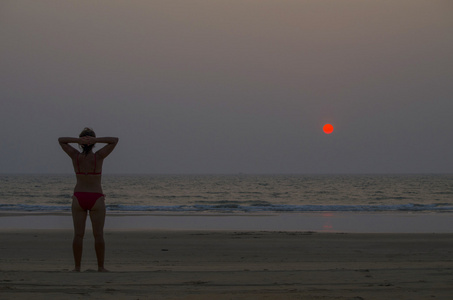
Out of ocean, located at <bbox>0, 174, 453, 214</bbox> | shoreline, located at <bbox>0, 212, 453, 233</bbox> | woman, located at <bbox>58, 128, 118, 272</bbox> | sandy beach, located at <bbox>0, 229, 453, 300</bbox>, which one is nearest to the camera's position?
sandy beach, located at <bbox>0, 229, 453, 300</bbox>

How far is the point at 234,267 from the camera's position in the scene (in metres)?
7.90

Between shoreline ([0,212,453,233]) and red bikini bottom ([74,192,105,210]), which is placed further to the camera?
shoreline ([0,212,453,233])

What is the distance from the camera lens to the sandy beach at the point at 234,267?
4945 mm

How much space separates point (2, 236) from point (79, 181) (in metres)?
8.71

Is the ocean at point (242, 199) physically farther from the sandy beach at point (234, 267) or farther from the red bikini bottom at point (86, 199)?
the red bikini bottom at point (86, 199)

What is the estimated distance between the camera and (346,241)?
12.2m

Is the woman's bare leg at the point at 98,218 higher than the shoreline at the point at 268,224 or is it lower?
higher

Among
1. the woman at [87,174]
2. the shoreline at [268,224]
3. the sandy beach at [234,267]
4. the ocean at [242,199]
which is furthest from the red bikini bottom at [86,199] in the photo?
the ocean at [242,199]

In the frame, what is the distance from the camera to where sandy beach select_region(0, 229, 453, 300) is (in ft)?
16.2

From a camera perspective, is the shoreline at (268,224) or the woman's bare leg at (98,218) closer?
the woman's bare leg at (98,218)

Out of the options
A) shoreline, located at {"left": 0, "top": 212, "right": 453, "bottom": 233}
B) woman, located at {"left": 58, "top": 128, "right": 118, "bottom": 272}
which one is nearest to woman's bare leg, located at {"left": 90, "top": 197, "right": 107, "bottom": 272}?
woman, located at {"left": 58, "top": 128, "right": 118, "bottom": 272}

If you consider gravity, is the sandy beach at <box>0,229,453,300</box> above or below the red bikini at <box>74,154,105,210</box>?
below

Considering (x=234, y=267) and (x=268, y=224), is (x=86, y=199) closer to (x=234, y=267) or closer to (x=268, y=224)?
(x=234, y=267)

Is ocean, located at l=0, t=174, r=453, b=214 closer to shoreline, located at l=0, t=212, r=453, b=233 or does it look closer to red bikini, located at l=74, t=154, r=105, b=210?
shoreline, located at l=0, t=212, r=453, b=233
